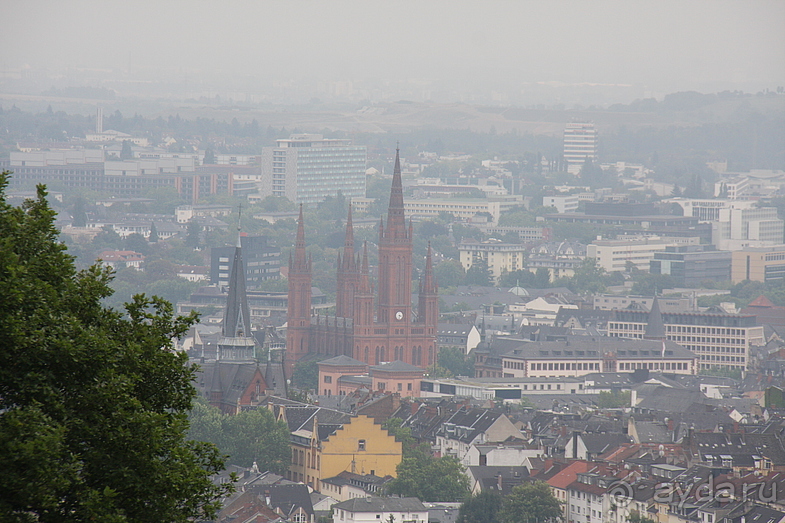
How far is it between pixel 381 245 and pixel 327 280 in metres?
59.2

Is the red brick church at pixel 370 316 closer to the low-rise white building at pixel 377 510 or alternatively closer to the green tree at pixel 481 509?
the green tree at pixel 481 509

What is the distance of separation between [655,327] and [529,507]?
78.3 meters

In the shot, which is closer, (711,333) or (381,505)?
(381,505)

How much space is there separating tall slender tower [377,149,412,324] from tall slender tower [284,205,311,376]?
4.70 meters

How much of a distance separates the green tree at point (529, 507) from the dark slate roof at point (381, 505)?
2884mm

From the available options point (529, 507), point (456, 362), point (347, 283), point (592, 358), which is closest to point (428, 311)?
point (347, 283)

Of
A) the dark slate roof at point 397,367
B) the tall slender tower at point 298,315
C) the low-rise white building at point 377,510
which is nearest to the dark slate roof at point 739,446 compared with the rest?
the low-rise white building at point 377,510

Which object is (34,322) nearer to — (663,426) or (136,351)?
→ (136,351)

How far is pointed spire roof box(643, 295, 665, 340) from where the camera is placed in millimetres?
144125

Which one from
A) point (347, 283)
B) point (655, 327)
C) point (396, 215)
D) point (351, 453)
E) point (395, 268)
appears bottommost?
point (655, 327)

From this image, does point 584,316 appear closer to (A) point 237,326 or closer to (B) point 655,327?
(B) point 655,327

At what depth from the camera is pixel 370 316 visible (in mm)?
127625

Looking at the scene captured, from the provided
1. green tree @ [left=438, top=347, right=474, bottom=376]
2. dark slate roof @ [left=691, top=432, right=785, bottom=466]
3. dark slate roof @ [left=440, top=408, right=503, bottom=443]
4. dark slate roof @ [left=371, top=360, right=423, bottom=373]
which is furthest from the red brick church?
dark slate roof @ [left=691, top=432, right=785, bottom=466]

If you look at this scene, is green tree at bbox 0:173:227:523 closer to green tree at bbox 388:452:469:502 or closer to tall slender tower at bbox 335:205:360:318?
green tree at bbox 388:452:469:502
